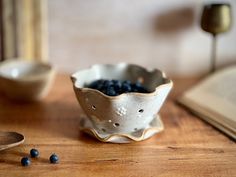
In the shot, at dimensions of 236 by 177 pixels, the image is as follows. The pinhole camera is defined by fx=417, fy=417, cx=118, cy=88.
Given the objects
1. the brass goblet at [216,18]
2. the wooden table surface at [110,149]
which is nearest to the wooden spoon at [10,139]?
the wooden table surface at [110,149]

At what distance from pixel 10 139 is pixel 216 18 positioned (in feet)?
1.60

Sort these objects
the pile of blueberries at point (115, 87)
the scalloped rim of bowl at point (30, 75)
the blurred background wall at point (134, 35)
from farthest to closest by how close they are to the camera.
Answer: the blurred background wall at point (134, 35), the scalloped rim of bowl at point (30, 75), the pile of blueberries at point (115, 87)

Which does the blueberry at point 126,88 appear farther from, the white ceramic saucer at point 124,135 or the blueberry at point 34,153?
the blueberry at point 34,153

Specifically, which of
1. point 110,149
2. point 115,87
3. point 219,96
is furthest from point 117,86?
point 219,96

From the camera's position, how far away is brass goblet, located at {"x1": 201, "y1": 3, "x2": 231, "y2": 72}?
2.84 ft

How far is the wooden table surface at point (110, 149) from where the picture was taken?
588 mm

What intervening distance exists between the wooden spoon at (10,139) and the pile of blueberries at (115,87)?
0.51 ft

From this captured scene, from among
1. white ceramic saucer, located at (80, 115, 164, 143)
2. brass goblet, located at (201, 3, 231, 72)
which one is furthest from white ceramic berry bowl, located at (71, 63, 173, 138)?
brass goblet, located at (201, 3, 231, 72)

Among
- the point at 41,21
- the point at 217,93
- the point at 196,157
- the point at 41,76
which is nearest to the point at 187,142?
the point at 196,157

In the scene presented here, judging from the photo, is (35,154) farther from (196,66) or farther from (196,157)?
(196,66)

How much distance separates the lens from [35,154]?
620 millimetres

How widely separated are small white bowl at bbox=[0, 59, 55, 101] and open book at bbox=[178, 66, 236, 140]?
0.92 ft

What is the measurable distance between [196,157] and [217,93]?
0.23 metres

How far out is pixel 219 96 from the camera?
0.81m
